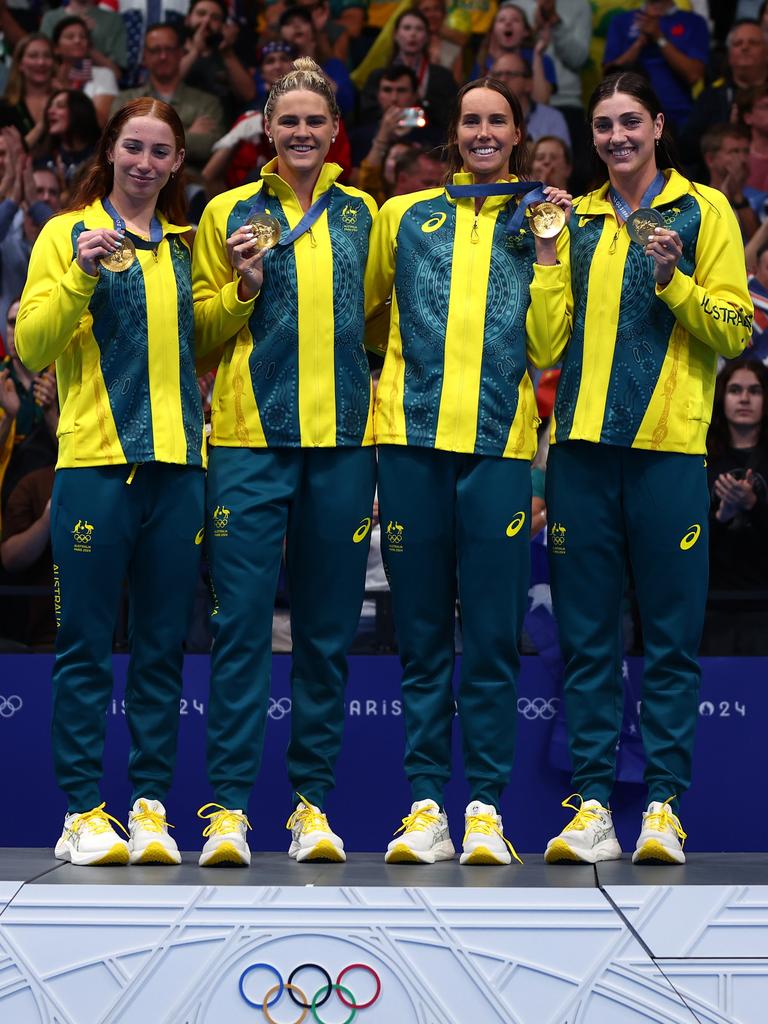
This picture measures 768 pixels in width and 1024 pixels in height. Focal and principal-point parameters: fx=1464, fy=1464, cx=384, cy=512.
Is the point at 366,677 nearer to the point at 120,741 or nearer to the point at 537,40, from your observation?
the point at 120,741

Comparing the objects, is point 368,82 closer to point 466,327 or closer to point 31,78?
point 31,78

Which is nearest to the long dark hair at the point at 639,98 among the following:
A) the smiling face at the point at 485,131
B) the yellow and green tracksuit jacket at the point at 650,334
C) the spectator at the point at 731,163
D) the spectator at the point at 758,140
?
the yellow and green tracksuit jacket at the point at 650,334

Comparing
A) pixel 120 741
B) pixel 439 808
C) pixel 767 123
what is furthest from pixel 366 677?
pixel 767 123

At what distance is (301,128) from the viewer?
142 inches

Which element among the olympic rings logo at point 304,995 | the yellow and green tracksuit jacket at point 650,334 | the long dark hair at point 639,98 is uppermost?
the long dark hair at point 639,98

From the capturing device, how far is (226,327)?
11.8 feet

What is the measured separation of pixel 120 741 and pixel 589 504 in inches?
89.7

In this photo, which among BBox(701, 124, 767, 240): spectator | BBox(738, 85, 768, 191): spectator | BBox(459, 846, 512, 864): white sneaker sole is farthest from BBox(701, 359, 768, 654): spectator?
BBox(459, 846, 512, 864): white sneaker sole

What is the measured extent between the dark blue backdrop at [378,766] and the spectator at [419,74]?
122 inches

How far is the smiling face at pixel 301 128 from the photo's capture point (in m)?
3.61

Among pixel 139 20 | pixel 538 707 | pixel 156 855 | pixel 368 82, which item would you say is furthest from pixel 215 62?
pixel 156 855

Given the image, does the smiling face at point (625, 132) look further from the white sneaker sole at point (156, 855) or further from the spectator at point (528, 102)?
the spectator at point (528, 102)

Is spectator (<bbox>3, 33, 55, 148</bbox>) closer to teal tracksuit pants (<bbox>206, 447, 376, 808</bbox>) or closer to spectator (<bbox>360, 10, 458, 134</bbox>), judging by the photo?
spectator (<bbox>360, 10, 458, 134</bbox>)

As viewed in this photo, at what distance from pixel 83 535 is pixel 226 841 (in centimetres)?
80
